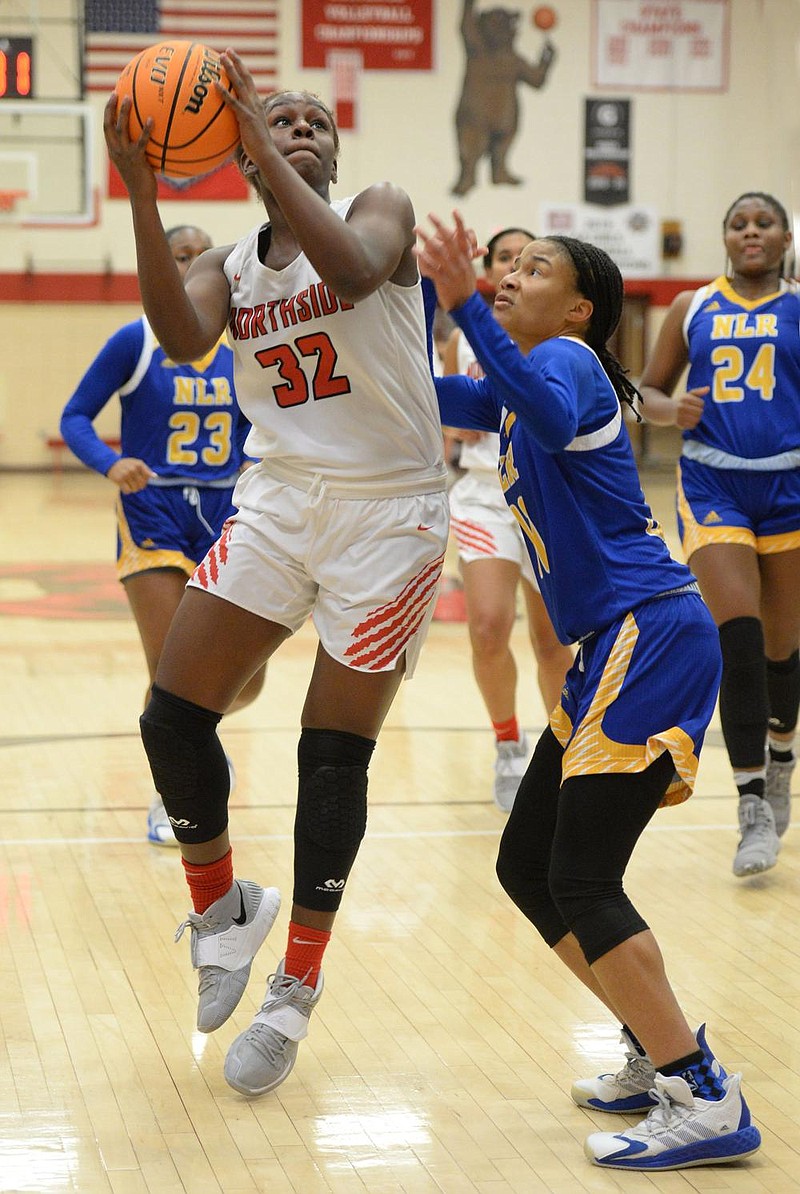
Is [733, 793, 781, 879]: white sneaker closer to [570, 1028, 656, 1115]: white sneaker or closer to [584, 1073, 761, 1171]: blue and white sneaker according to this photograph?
[570, 1028, 656, 1115]: white sneaker

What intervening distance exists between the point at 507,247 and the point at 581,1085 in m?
3.35

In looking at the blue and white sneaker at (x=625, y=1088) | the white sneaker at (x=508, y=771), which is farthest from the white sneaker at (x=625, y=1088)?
the white sneaker at (x=508, y=771)

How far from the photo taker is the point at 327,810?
10.4 feet

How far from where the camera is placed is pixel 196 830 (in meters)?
3.26

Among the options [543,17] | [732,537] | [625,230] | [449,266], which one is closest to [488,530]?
[732,537]

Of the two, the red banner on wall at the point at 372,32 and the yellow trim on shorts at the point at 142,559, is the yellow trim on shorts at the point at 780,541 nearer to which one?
the yellow trim on shorts at the point at 142,559

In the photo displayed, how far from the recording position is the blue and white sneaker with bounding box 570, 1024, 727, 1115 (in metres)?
3.04

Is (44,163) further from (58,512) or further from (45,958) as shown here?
(45,958)

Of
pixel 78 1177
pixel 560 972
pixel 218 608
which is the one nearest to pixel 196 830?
pixel 218 608

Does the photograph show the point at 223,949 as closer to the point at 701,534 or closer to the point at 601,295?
the point at 601,295

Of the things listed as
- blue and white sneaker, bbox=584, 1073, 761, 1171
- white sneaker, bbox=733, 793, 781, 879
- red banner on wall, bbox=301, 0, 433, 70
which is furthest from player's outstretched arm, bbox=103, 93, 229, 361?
red banner on wall, bbox=301, 0, 433, 70

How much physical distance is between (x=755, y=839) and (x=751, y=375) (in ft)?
4.60

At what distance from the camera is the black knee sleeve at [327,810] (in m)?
3.17

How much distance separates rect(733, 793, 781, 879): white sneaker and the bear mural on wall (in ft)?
52.8
